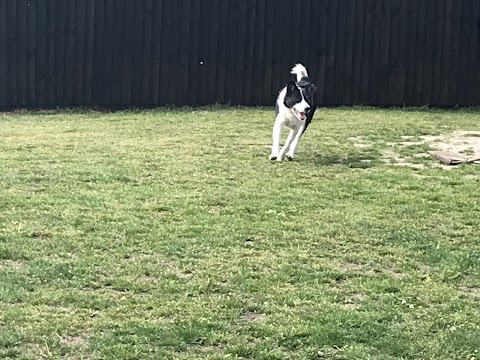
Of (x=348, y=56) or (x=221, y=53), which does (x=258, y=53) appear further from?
(x=348, y=56)

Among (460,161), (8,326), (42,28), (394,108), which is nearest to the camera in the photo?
(8,326)

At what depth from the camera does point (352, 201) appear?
652 centimetres

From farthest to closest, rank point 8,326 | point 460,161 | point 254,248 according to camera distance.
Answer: point 460,161
point 254,248
point 8,326

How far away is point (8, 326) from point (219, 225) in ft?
6.73

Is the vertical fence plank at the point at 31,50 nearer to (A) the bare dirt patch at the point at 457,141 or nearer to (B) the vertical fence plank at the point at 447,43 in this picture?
(A) the bare dirt patch at the point at 457,141

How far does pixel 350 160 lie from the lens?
27.8 ft

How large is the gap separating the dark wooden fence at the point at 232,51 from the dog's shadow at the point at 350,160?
5.12m

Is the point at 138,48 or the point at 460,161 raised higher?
the point at 138,48

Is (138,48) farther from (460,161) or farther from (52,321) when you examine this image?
(52,321)

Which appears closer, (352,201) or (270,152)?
(352,201)

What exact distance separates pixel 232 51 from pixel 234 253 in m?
8.87

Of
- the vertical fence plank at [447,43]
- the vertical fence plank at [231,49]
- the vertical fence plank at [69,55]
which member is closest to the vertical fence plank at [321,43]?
the vertical fence plank at [231,49]

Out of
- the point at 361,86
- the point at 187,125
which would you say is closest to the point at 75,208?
the point at 187,125

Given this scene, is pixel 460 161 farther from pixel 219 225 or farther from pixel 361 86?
pixel 361 86
